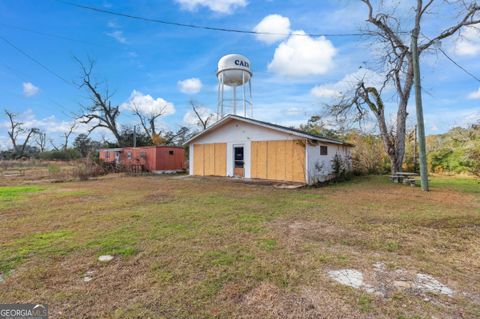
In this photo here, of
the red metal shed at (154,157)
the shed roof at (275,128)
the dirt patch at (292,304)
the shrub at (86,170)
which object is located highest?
the shed roof at (275,128)

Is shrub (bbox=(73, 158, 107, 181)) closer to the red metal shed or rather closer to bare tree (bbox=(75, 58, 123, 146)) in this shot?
the red metal shed

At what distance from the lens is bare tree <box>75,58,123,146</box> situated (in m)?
24.8

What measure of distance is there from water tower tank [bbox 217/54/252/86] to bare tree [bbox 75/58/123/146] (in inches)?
607

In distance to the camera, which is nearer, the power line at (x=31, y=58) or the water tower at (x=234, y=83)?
the power line at (x=31, y=58)

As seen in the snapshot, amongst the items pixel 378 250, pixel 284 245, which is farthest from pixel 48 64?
pixel 378 250

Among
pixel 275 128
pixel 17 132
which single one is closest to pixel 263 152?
pixel 275 128

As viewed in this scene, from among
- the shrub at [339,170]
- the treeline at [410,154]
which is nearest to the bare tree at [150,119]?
the treeline at [410,154]

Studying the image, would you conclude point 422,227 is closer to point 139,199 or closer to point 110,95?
point 139,199

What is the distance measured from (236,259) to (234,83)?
49.9 feet

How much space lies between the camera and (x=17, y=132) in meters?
39.8

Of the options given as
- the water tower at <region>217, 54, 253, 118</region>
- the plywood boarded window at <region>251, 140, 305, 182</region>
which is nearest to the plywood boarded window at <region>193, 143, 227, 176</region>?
the plywood boarded window at <region>251, 140, 305, 182</region>

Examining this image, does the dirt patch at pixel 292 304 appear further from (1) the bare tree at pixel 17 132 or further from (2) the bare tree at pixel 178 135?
(1) the bare tree at pixel 17 132

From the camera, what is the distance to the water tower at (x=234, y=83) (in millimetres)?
15633

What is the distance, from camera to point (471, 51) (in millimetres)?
10305
